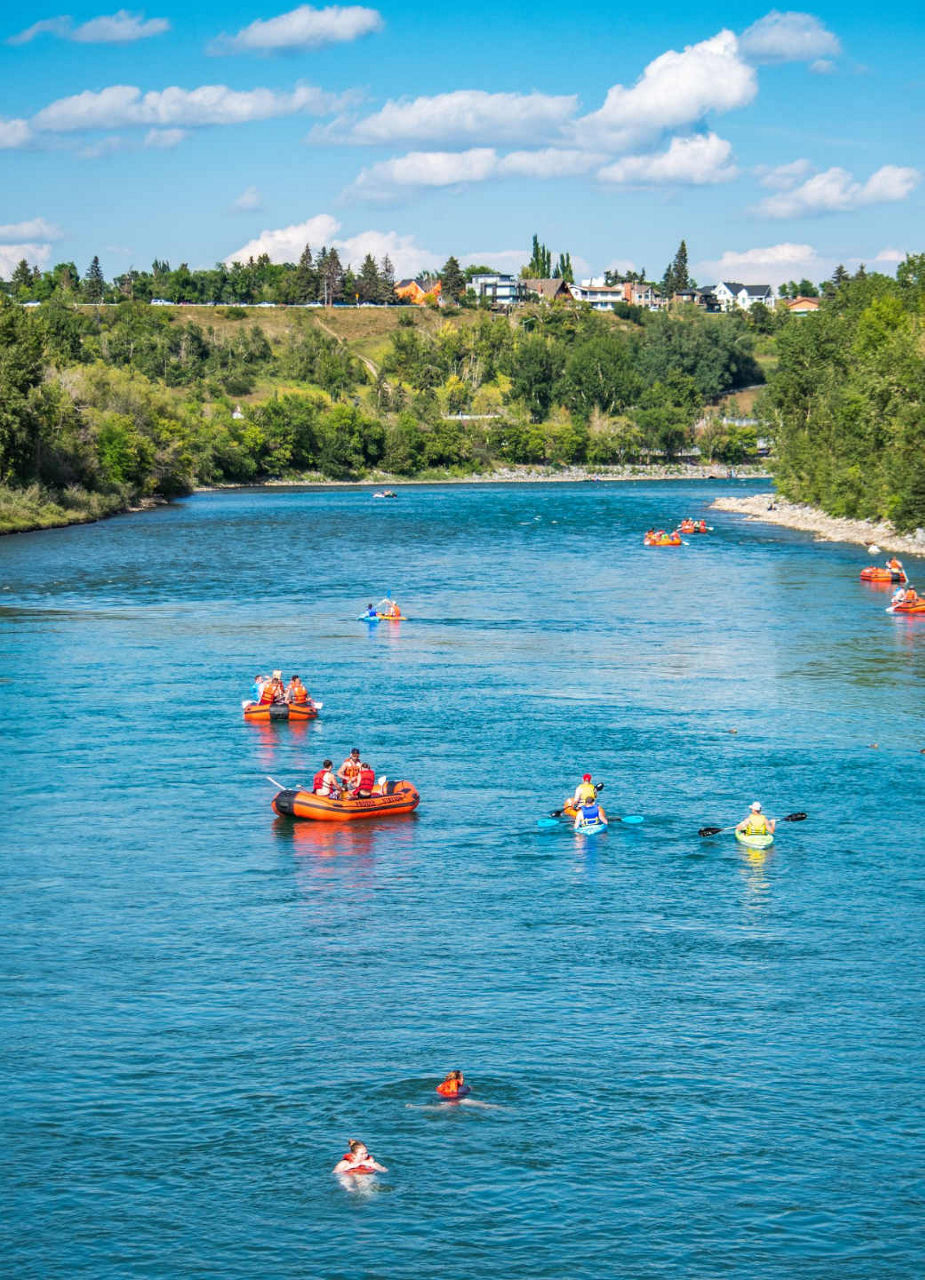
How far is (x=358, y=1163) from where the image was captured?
28328 mm

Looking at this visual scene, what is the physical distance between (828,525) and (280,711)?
107 metres

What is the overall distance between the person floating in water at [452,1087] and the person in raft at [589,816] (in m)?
18.3

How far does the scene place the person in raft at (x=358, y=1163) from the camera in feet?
92.7

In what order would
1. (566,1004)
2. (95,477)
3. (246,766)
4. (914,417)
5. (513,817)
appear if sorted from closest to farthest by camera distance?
(566,1004), (513,817), (246,766), (914,417), (95,477)

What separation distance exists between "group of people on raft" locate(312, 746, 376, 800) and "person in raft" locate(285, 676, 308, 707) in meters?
13.6

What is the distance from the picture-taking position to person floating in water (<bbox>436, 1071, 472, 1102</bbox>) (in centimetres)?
3103

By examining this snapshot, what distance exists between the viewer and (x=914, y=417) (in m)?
129

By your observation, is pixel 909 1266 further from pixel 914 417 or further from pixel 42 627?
pixel 914 417

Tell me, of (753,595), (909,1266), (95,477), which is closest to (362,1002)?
(909,1266)

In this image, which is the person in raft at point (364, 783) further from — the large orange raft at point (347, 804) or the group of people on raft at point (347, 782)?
the large orange raft at point (347, 804)

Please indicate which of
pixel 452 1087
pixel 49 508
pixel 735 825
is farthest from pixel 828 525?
pixel 452 1087

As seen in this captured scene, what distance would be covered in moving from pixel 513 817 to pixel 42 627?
4962 centimetres

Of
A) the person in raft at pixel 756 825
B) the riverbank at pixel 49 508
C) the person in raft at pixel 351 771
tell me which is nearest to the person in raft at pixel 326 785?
the person in raft at pixel 351 771

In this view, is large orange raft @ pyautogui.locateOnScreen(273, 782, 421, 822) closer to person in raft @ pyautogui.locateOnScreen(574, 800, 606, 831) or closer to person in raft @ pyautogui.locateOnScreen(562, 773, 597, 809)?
person in raft @ pyautogui.locateOnScreen(562, 773, 597, 809)
